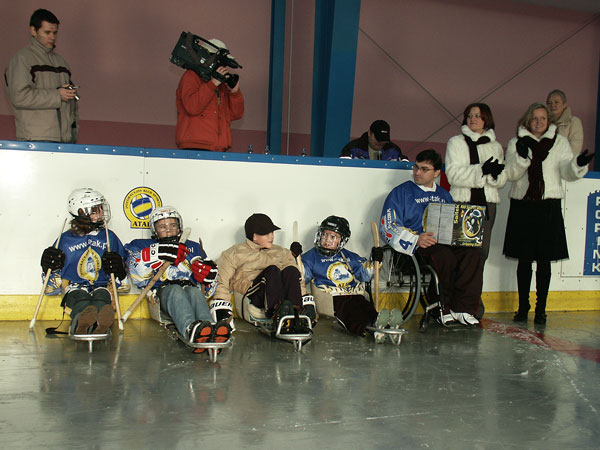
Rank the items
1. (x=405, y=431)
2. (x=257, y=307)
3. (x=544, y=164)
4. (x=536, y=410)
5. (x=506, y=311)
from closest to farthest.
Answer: (x=405, y=431), (x=536, y=410), (x=257, y=307), (x=544, y=164), (x=506, y=311)

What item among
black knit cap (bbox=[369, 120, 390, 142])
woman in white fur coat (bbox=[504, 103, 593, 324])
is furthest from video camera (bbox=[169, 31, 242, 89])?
woman in white fur coat (bbox=[504, 103, 593, 324])

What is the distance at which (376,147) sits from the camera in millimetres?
5766

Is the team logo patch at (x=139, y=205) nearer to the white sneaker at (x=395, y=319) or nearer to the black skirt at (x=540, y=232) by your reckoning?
the white sneaker at (x=395, y=319)

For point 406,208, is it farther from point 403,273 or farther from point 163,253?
point 163,253

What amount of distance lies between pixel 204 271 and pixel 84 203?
2.97 ft

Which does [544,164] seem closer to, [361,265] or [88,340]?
[361,265]

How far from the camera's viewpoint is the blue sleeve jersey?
3994 mm

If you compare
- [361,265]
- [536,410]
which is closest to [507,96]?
[361,265]

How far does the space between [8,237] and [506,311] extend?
4.09 metres

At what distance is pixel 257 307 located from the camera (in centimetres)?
402

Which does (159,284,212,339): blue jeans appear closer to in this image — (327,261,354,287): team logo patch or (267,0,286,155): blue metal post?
Result: (327,261,354,287): team logo patch

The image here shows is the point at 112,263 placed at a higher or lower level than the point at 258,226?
lower

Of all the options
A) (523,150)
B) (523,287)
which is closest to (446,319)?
(523,287)

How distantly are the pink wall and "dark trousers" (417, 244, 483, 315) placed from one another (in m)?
5.75
